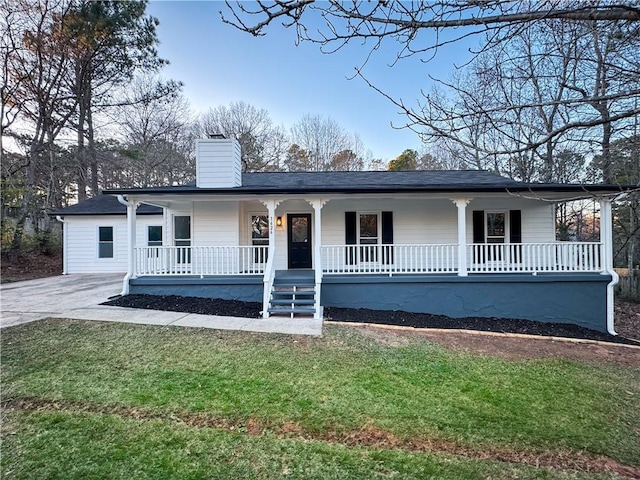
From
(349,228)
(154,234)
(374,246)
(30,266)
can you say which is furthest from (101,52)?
(374,246)

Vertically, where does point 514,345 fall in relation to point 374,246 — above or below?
below

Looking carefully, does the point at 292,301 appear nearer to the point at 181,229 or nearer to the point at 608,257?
the point at 181,229

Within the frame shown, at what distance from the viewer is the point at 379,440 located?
3.14m

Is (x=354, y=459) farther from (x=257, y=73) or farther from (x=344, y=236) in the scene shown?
(x=257, y=73)

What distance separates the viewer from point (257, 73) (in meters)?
10.8

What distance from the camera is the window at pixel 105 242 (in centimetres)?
1462

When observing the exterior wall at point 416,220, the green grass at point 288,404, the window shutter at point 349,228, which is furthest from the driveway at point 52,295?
the window shutter at point 349,228

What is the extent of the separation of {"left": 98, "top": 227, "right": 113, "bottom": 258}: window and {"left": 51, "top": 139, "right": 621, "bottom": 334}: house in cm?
578

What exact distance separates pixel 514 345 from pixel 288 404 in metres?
4.89

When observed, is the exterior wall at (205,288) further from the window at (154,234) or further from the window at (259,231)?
the window at (154,234)

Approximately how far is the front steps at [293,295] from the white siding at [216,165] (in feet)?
10.9

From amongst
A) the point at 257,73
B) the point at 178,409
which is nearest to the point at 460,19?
the point at 178,409

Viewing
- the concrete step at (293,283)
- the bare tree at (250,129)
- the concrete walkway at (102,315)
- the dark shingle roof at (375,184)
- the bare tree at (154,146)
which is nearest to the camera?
the concrete walkway at (102,315)

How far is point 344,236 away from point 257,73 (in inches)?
234
